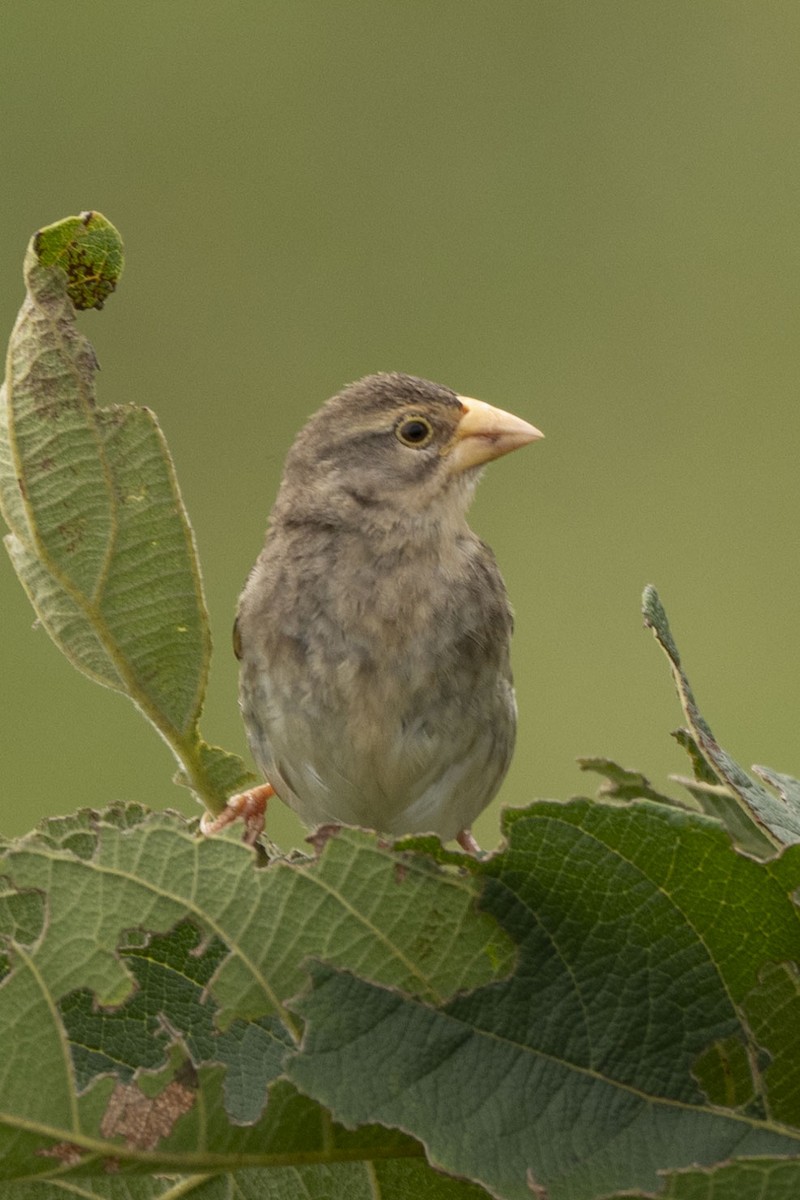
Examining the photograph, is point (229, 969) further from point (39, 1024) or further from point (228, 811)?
point (228, 811)

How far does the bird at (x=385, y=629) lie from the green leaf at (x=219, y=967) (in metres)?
1.33

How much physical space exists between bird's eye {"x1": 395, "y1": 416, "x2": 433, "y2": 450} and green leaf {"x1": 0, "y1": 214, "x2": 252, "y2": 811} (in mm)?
1202

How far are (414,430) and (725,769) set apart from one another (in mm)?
1609

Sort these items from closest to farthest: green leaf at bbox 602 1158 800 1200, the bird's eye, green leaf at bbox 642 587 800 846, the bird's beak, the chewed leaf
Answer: green leaf at bbox 602 1158 800 1200
green leaf at bbox 642 587 800 846
the chewed leaf
the bird's beak
the bird's eye

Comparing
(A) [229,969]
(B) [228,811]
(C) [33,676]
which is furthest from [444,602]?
(C) [33,676]

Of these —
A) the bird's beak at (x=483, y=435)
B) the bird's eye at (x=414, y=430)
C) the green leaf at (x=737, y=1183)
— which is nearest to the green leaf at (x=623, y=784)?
the green leaf at (x=737, y=1183)

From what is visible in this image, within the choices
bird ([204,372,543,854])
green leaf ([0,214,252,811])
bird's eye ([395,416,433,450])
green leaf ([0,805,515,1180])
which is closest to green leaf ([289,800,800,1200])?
green leaf ([0,805,515,1180])

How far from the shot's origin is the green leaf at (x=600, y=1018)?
75cm

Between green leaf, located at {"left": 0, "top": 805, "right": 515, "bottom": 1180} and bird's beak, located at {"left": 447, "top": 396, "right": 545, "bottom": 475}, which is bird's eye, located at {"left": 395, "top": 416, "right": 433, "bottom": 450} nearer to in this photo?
bird's beak, located at {"left": 447, "top": 396, "right": 545, "bottom": 475}

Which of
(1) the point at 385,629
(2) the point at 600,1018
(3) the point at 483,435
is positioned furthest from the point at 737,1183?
(3) the point at 483,435

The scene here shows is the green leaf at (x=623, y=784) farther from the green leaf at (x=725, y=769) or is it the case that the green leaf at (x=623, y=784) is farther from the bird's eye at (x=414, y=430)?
the bird's eye at (x=414, y=430)

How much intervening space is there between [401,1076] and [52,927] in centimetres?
17

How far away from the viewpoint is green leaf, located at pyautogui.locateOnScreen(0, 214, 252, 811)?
3.99 ft

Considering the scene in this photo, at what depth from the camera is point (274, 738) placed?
7.59 feet
